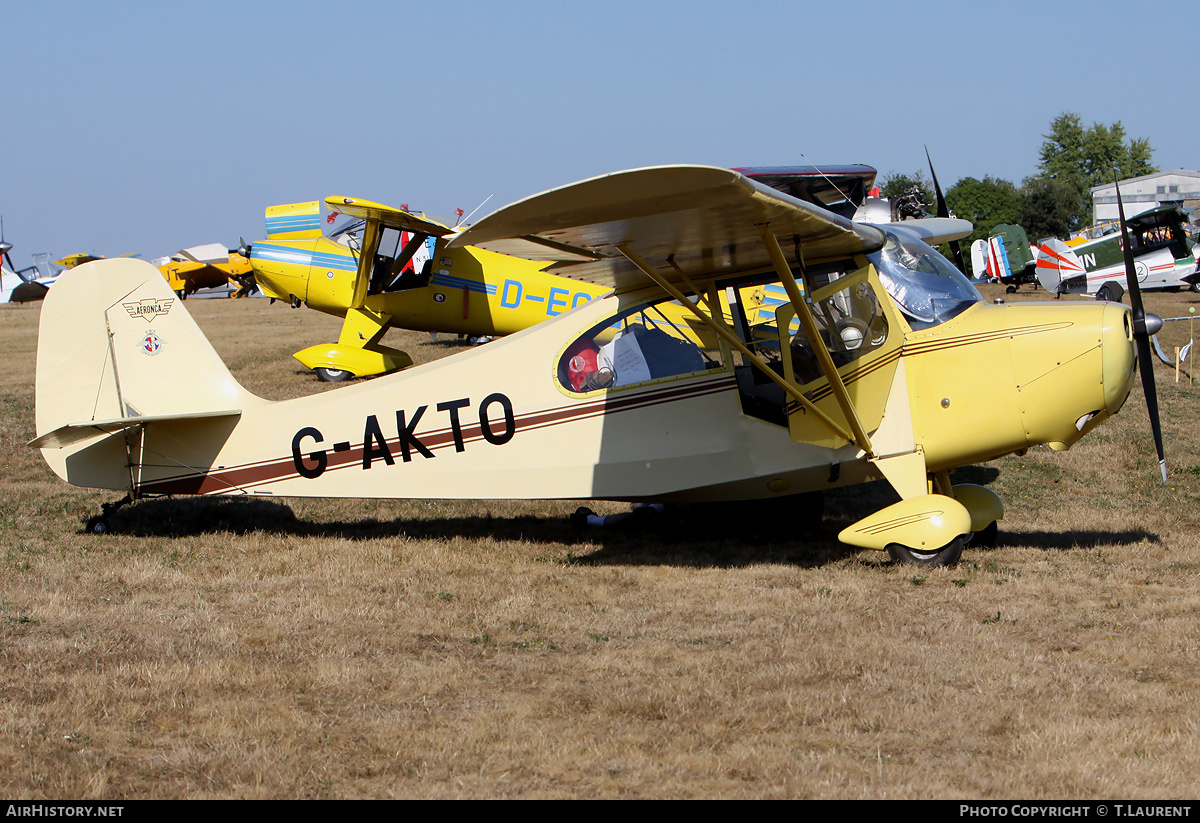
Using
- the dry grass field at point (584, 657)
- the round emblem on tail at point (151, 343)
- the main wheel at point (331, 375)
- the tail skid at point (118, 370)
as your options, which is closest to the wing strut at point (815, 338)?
the dry grass field at point (584, 657)

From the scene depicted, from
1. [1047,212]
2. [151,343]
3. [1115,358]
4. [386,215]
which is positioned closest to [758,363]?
[1115,358]

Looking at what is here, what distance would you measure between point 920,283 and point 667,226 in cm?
219

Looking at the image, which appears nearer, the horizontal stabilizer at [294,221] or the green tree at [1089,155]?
the horizontal stabilizer at [294,221]

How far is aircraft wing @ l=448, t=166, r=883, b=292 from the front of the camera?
5375mm

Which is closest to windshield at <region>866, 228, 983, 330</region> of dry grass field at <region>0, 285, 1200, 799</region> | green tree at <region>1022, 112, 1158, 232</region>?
dry grass field at <region>0, 285, 1200, 799</region>

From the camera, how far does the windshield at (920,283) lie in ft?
24.1

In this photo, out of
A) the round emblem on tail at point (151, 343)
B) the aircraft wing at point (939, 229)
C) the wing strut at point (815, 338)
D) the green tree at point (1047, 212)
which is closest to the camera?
the wing strut at point (815, 338)

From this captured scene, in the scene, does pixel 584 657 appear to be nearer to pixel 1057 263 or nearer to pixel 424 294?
pixel 424 294

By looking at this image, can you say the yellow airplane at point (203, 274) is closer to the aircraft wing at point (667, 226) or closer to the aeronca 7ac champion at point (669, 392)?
the aeronca 7ac champion at point (669, 392)

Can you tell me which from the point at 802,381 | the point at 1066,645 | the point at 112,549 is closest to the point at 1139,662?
the point at 1066,645

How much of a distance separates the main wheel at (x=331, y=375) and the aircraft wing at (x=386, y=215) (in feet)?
8.17

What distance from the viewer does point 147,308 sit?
8367 mm

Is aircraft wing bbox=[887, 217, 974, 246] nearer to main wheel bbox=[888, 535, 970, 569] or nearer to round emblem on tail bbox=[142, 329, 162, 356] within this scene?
main wheel bbox=[888, 535, 970, 569]

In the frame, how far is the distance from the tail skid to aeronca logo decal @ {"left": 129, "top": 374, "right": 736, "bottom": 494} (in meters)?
0.47
